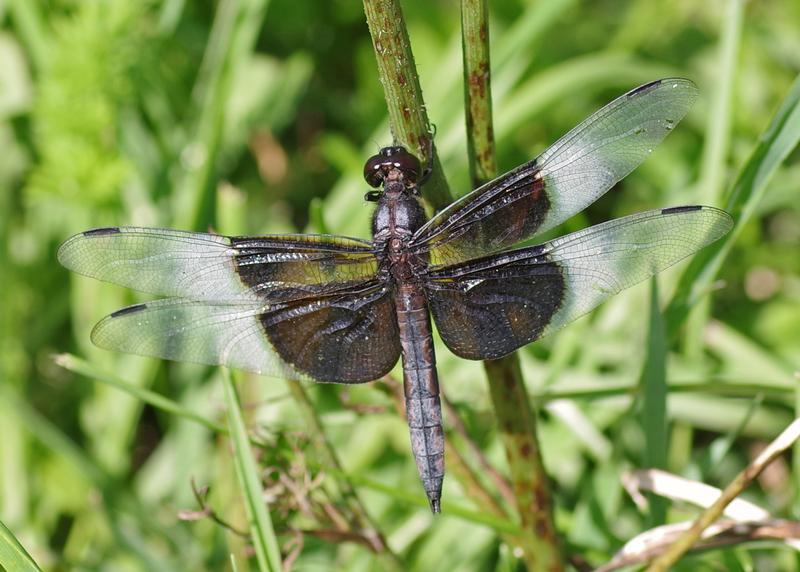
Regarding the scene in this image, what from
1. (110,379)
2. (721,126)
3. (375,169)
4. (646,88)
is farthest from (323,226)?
(721,126)

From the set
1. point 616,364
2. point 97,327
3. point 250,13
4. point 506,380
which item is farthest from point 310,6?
point 506,380

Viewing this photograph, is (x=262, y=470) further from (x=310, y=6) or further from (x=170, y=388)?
(x=310, y=6)

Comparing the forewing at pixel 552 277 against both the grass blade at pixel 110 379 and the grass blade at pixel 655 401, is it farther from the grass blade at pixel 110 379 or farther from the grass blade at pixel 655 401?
the grass blade at pixel 110 379

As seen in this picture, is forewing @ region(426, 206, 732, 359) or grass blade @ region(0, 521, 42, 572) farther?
forewing @ region(426, 206, 732, 359)

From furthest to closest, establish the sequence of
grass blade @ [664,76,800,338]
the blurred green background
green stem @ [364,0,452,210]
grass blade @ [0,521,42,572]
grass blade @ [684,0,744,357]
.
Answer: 1. the blurred green background
2. grass blade @ [684,0,744,357]
3. grass blade @ [664,76,800,338]
4. grass blade @ [0,521,42,572]
5. green stem @ [364,0,452,210]

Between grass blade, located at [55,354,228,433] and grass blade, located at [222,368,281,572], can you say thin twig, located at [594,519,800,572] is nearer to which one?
grass blade, located at [222,368,281,572]

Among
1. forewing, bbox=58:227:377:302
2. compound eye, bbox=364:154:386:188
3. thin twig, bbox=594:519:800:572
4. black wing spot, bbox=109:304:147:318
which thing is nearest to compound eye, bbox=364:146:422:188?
compound eye, bbox=364:154:386:188

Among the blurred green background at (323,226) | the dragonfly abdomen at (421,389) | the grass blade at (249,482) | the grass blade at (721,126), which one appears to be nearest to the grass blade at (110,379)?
the grass blade at (249,482)
